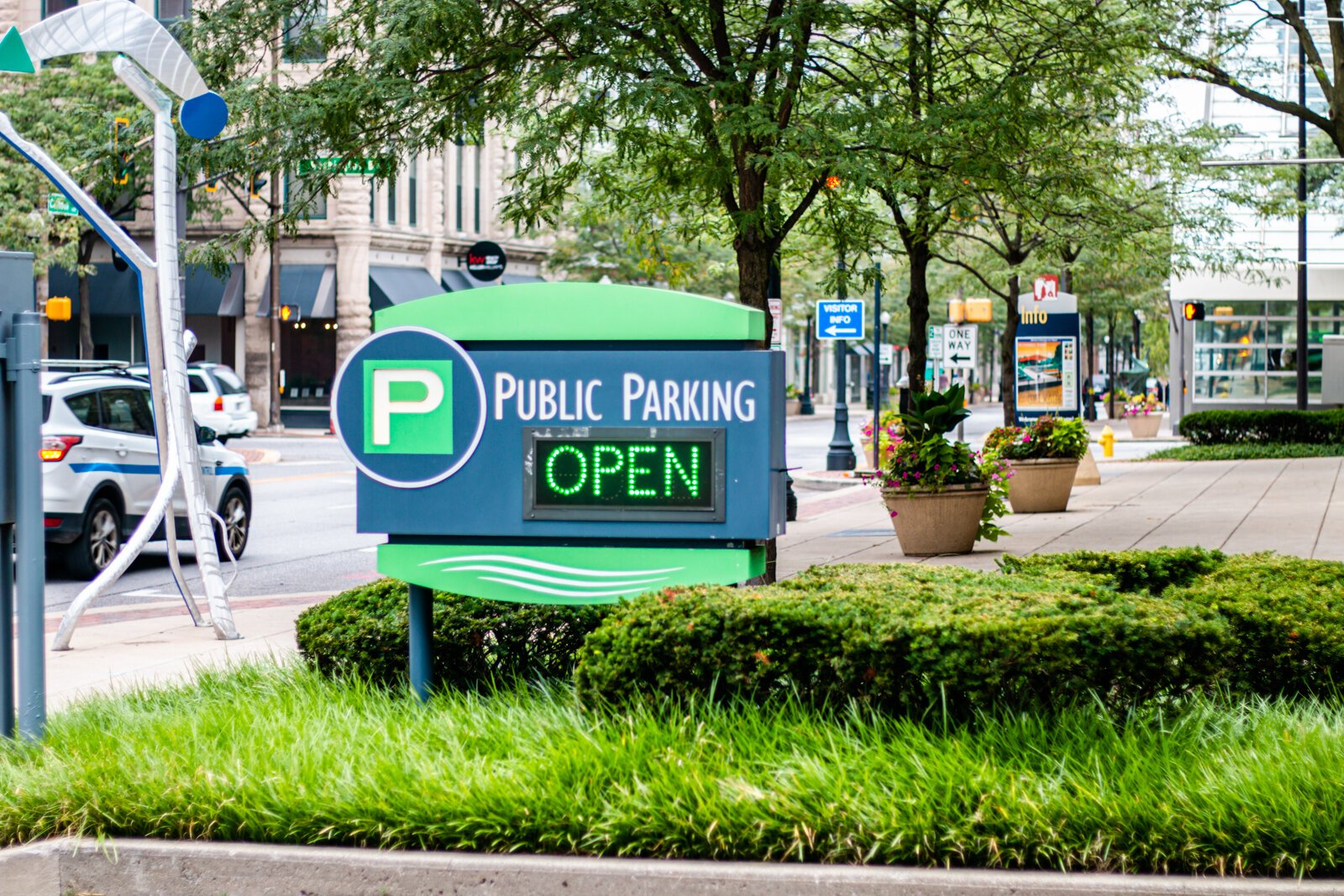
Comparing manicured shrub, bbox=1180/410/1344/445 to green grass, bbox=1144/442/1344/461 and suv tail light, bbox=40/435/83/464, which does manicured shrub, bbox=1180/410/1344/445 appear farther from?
suv tail light, bbox=40/435/83/464

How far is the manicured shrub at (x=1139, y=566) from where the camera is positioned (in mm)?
7027

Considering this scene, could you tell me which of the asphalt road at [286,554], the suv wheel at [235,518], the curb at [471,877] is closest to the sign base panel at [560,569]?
the curb at [471,877]

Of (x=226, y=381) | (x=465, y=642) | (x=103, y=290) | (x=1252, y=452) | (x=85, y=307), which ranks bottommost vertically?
(x=1252, y=452)

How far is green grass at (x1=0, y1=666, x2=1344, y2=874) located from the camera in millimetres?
4289

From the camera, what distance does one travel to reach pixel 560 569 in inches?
223

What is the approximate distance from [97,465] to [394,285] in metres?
36.0

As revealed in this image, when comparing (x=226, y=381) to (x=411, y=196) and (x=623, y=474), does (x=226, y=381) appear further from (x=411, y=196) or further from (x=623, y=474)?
(x=623, y=474)

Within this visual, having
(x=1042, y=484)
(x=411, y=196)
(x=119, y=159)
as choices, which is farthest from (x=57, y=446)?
(x=411, y=196)

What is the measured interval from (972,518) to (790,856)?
967 cm

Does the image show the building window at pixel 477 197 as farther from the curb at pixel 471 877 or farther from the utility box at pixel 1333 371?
the curb at pixel 471 877

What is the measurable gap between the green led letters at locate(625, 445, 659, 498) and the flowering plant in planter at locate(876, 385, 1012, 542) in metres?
7.94

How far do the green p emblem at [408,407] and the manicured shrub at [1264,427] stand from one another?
27224 mm

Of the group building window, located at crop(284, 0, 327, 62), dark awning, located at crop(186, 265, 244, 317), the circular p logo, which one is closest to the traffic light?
building window, located at crop(284, 0, 327, 62)

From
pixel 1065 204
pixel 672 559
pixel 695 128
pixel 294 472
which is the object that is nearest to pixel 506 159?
pixel 294 472
